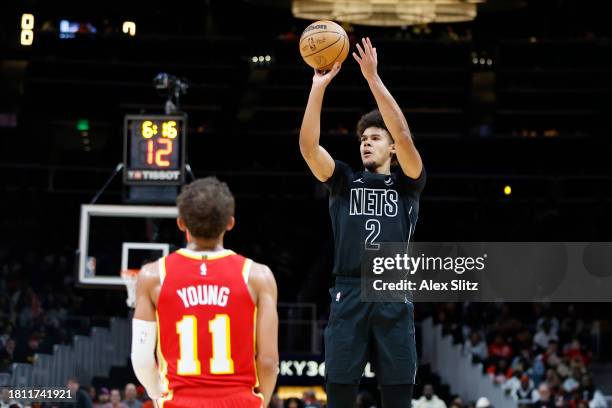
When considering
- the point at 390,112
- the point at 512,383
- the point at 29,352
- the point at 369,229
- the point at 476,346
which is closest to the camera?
the point at 390,112

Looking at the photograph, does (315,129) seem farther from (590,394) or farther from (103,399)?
(590,394)

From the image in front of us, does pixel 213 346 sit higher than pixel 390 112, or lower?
lower

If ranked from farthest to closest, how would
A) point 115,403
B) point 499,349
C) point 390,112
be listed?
point 499,349
point 115,403
point 390,112

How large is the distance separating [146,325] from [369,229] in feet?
7.14

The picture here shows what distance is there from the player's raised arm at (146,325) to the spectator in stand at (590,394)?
15538mm

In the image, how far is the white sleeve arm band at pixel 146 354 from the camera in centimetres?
499

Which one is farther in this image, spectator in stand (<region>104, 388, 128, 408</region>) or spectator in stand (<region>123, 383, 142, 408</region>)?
spectator in stand (<region>123, 383, 142, 408</region>)

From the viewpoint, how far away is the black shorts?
6.60m

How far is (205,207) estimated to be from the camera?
15.9ft

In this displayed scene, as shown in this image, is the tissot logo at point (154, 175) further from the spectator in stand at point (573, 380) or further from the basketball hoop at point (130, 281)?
the spectator in stand at point (573, 380)

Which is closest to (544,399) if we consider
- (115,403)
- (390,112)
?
(115,403)

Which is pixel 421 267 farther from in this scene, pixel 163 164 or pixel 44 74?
pixel 44 74

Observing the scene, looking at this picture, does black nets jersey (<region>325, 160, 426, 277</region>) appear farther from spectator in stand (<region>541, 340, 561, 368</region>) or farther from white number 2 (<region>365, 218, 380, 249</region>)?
spectator in stand (<region>541, 340, 561, 368</region>)

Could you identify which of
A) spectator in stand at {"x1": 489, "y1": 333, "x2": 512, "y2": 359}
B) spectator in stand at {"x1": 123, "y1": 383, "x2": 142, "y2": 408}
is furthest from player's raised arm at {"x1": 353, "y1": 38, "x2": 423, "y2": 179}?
spectator in stand at {"x1": 489, "y1": 333, "x2": 512, "y2": 359}
